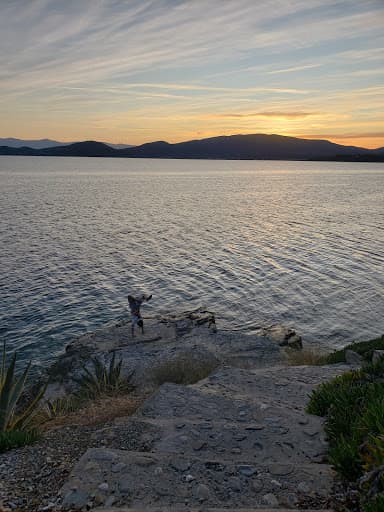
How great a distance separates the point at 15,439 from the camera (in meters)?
8.23

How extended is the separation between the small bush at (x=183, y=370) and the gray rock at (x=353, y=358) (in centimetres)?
506

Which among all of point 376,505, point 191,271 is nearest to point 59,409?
point 376,505

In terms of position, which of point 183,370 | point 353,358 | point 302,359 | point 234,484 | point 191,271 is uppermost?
point 234,484

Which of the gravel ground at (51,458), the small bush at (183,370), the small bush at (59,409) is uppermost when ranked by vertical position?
the gravel ground at (51,458)

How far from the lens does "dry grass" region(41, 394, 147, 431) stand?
391 inches

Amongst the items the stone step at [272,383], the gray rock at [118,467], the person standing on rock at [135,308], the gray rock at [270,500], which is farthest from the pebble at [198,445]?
the person standing on rock at [135,308]

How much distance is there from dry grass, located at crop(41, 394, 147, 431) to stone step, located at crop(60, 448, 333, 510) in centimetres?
295

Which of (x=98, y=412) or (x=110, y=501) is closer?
(x=110, y=501)

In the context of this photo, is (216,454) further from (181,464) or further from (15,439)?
(15,439)

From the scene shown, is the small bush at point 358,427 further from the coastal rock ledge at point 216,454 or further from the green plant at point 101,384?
the green plant at point 101,384

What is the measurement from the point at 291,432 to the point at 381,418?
2038 mm

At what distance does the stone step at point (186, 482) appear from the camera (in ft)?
19.9

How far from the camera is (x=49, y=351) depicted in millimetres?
22000

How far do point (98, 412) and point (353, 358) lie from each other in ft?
32.9
